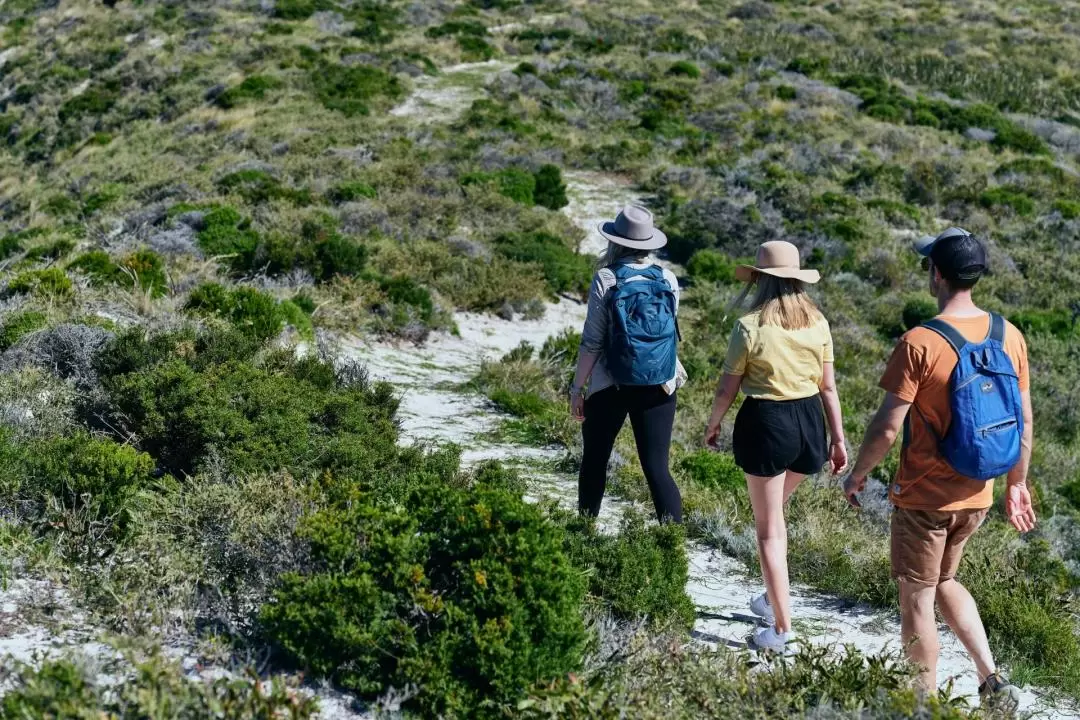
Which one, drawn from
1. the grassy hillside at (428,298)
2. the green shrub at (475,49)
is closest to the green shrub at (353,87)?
the grassy hillside at (428,298)

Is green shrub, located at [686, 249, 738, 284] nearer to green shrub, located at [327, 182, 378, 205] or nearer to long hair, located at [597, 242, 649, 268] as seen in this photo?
green shrub, located at [327, 182, 378, 205]

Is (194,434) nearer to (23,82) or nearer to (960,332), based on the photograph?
(960,332)

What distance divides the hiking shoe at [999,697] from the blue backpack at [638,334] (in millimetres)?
1806

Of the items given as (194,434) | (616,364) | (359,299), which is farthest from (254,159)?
(616,364)

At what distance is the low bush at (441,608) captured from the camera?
3072 millimetres

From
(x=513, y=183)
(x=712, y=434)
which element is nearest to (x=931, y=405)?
(x=712, y=434)

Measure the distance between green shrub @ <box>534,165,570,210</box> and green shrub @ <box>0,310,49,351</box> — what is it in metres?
9.22

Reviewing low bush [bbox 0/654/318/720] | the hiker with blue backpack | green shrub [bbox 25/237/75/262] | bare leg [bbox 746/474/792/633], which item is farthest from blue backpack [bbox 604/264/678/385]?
green shrub [bbox 25/237/75/262]

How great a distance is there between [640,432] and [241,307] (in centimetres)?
450

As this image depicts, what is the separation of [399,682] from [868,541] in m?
3.43

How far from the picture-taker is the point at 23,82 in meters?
28.5

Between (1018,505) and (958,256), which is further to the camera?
(1018,505)

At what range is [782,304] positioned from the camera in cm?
384

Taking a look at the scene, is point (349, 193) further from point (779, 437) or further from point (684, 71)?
point (684, 71)
